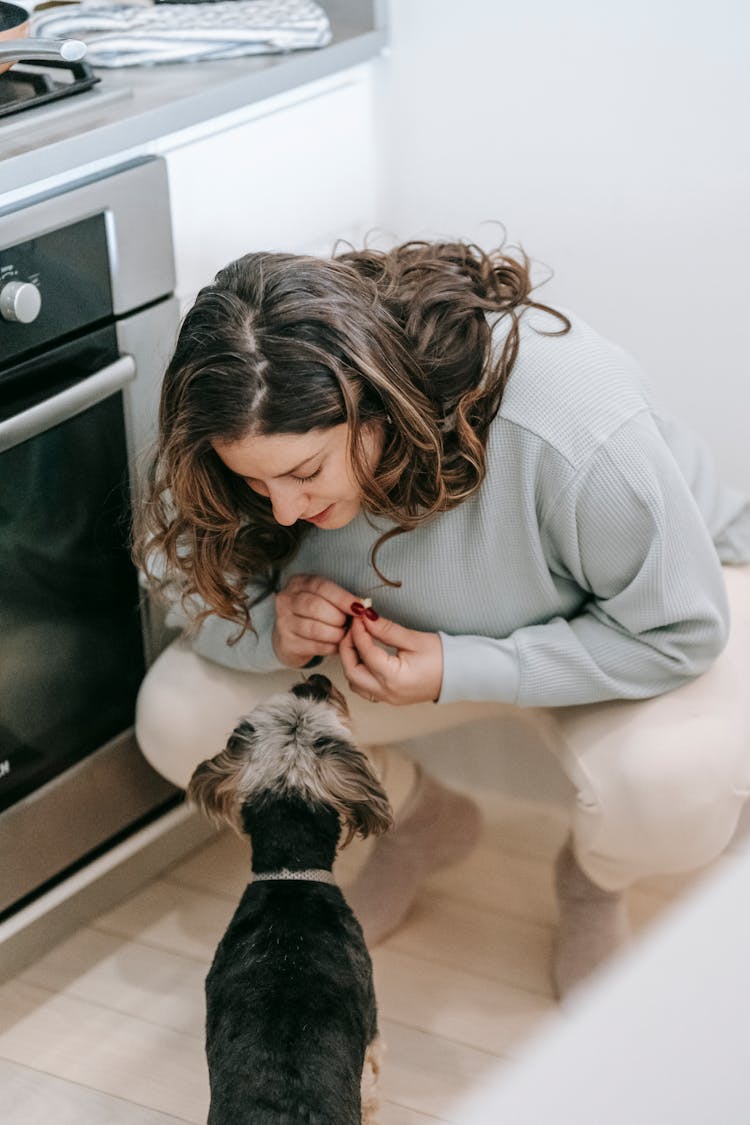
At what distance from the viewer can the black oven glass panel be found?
1.48 meters

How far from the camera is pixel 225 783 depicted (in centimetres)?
137

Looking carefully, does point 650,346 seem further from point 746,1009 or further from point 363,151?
point 746,1009

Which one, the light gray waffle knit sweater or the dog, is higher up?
the light gray waffle knit sweater

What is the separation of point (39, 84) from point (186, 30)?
0.26m

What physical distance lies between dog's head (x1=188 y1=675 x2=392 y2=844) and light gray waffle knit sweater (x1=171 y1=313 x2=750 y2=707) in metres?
0.15

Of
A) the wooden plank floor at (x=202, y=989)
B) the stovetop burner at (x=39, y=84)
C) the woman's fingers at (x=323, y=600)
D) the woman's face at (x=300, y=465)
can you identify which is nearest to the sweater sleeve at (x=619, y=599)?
the woman's fingers at (x=323, y=600)

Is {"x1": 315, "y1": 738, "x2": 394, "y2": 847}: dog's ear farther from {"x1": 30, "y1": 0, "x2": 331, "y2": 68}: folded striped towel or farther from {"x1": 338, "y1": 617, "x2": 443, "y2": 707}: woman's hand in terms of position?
{"x1": 30, "y1": 0, "x2": 331, "y2": 68}: folded striped towel

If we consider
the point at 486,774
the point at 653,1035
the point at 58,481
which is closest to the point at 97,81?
the point at 58,481

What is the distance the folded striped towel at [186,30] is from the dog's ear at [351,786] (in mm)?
906

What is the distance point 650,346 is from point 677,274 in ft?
0.38

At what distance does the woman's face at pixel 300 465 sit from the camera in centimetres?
125

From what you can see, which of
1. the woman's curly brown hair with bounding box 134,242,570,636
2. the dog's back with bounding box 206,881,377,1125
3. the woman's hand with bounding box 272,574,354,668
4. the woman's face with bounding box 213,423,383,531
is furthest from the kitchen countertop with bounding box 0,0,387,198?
the dog's back with bounding box 206,881,377,1125

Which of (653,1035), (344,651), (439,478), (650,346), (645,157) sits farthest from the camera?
(650,346)

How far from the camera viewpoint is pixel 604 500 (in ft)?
4.42
